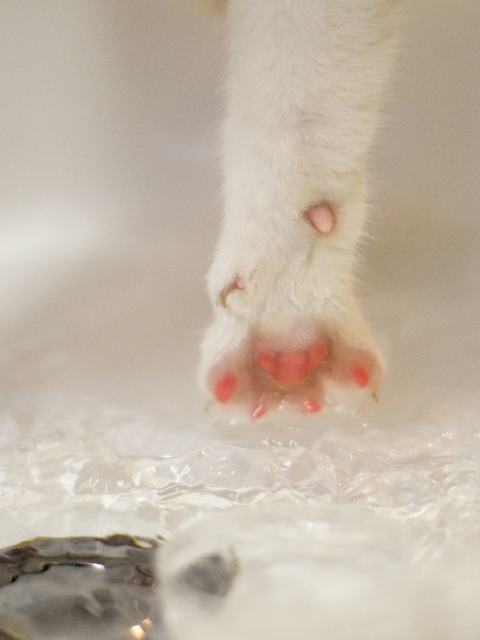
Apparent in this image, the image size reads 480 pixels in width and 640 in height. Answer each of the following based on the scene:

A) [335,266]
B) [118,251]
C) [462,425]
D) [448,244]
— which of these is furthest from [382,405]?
[118,251]

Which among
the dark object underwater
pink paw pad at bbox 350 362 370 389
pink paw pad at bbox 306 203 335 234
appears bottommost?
the dark object underwater

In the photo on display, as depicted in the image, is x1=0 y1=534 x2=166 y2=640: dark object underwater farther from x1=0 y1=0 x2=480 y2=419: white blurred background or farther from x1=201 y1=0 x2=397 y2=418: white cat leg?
x1=0 y1=0 x2=480 y2=419: white blurred background

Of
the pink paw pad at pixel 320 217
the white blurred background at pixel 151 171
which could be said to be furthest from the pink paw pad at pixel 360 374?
the white blurred background at pixel 151 171

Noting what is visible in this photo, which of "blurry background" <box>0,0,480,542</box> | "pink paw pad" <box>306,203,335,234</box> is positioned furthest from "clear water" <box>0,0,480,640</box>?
"pink paw pad" <box>306,203,335,234</box>

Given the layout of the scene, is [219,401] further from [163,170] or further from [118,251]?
[163,170]

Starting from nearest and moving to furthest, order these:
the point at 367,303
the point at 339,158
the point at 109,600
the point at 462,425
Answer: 1. the point at 109,600
2. the point at 339,158
3. the point at 462,425
4. the point at 367,303

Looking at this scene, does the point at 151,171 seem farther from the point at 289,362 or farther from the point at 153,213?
the point at 289,362

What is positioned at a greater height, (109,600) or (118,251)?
(118,251)
